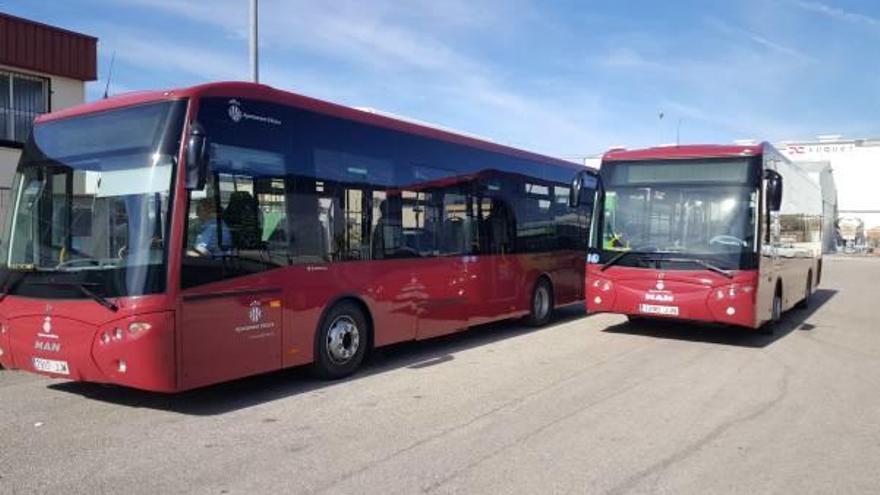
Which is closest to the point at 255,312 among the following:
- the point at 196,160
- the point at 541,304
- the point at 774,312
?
the point at 196,160

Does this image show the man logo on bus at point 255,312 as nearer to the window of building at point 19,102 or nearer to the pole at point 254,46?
the pole at point 254,46

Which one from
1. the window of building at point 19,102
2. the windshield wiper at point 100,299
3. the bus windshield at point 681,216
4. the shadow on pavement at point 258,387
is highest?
the window of building at point 19,102

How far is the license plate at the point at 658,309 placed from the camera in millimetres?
11344

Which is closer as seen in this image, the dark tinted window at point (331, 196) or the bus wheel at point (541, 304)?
the dark tinted window at point (331, 196)

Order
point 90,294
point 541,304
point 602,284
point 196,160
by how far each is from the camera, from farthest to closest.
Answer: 1. point 541,304
2. point 602,284
3. point 90,294
4. point 196,160

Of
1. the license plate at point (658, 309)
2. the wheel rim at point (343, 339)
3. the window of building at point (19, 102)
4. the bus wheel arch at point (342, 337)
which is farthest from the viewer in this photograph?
the window of building at point (19, 102)

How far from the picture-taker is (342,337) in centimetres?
875

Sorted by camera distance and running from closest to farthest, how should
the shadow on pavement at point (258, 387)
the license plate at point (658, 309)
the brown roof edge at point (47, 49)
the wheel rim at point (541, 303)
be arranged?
the shadow on pavement at point (258, 387) → the license plate at point (658, 309) → the wheel rim at point (541, 303) → the brown roof edge at point (47, 49)

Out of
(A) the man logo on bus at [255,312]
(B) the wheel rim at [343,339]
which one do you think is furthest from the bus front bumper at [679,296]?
(A) the man logo on bus at [255,312]

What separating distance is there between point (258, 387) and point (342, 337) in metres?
1.06

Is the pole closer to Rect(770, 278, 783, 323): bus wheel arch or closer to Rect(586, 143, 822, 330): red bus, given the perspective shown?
Rect(586, 143, 822, 330): red bus

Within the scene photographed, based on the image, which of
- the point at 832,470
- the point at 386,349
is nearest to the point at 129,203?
the point at 386,349

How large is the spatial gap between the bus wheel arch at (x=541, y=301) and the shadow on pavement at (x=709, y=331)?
119 cm

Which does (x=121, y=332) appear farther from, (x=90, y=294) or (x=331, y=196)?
(x=331, y=196)
